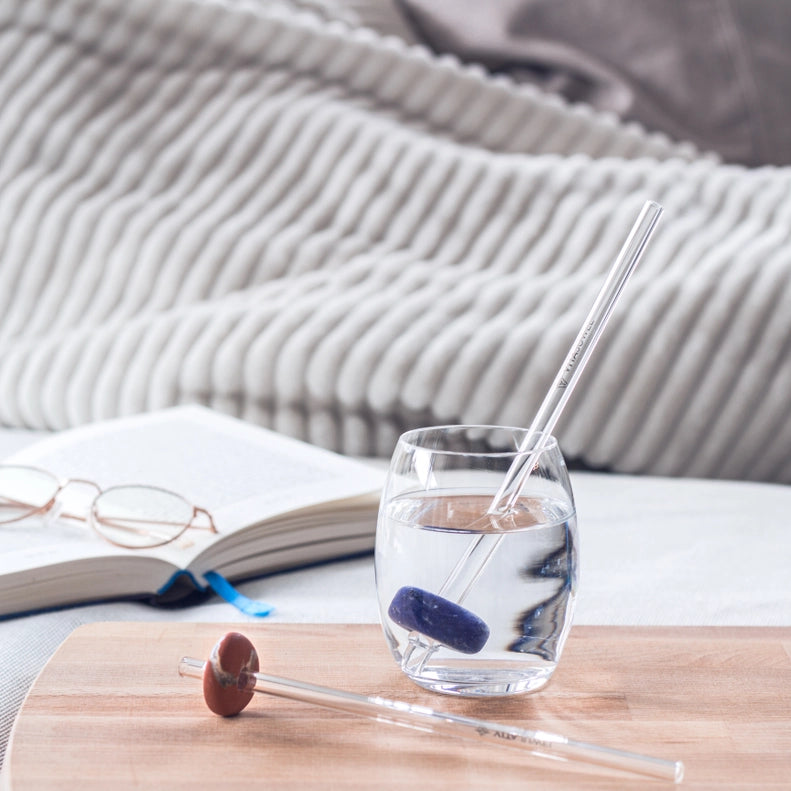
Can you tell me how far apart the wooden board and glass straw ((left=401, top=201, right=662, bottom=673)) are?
0.04 meters

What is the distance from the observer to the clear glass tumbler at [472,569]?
358mm

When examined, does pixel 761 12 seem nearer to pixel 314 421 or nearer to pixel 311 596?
pixel 314 421

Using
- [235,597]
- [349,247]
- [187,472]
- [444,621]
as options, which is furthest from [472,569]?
[349,247]

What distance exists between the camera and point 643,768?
32cm

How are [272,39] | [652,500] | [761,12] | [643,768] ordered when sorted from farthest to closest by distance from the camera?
1. [761,12]
2. [272,39]
3. [652,500]
4. [643,768]

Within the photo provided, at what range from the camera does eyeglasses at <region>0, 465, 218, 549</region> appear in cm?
56

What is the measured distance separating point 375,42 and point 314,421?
518 millimetres

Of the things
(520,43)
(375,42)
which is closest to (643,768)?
(375,42)

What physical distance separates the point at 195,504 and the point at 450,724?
0.30 meters

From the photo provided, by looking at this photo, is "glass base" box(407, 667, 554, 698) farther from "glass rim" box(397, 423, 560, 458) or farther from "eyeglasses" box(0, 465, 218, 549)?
"eyeglasses" box(0, 465, 218, 549)

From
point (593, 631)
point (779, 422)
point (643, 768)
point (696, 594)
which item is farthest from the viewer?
point (779, 422)

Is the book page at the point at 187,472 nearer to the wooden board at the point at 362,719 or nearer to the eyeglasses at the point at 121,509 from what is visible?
the eyeglasses at the point at 121,509

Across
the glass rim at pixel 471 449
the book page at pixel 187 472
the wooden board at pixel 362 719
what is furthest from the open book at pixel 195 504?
the glass rim at pixel 471 449

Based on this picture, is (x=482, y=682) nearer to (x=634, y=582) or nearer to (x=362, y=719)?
(x=362, y=719)
